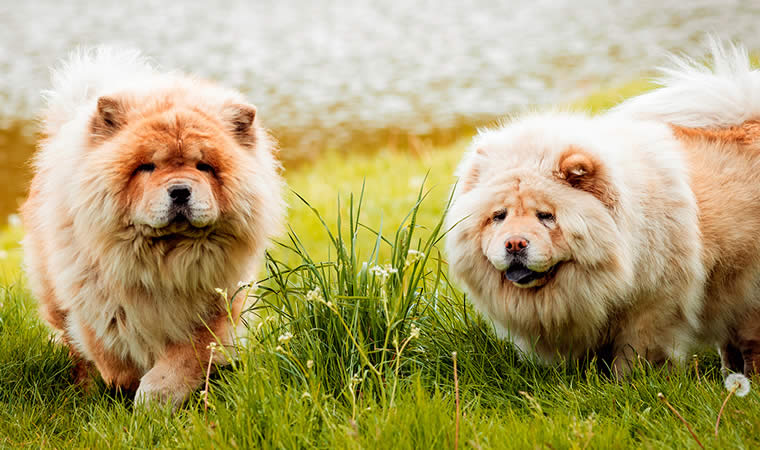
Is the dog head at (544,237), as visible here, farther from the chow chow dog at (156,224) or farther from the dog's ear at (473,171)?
the chow chow dog at (156,224)

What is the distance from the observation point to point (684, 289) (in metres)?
3.76

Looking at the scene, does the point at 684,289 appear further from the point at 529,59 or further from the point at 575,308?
the point at 529,59

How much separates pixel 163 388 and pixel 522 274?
1735 mm

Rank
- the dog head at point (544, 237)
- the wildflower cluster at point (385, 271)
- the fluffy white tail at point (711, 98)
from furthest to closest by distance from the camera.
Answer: the fluffy white tail at point (711, 98), the dog head at point (544, 237), the wildflower cluster at point (385, 271)

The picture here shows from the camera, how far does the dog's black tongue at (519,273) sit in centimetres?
358

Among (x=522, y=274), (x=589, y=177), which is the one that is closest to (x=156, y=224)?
(x=522, y=274)

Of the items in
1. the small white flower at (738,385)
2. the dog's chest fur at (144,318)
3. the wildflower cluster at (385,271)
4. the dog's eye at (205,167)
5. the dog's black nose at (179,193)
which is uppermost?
the dog's eye at (205,167)

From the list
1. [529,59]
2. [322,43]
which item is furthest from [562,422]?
[322,43]

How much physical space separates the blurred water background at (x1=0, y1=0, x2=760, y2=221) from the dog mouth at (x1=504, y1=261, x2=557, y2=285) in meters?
7.86

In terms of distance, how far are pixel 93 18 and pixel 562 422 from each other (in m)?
15.9

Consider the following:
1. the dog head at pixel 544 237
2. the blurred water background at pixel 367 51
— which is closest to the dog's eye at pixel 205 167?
the dog head at pixel 544 237

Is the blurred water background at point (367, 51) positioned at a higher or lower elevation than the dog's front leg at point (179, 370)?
higher

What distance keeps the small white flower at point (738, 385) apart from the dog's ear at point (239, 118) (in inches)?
97.7

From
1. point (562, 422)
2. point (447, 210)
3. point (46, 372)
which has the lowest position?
point (46, 372)
